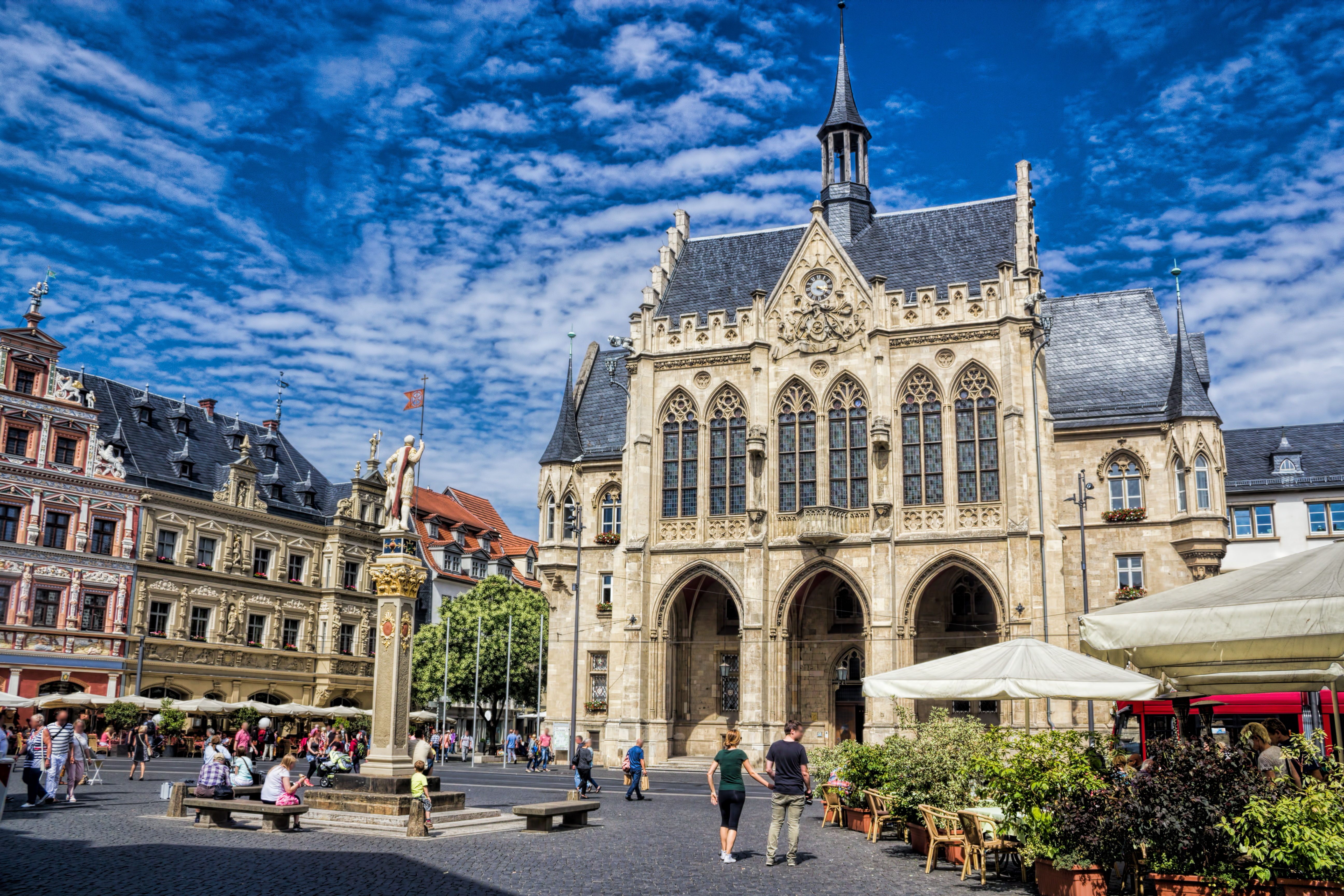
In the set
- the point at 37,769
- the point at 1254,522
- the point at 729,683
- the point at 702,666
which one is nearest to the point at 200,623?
the point at 702,666

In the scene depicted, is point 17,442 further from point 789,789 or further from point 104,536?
point 789,789

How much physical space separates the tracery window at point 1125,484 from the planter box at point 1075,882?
104 ft

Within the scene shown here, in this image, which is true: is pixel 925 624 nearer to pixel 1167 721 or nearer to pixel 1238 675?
pixel 1167 721

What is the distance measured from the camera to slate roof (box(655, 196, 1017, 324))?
4434 centimetres

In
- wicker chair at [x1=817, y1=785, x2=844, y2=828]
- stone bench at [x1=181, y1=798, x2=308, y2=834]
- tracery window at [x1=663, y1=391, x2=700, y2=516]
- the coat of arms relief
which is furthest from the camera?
tracery window at [x1=663, y1=391, x2=700, y2=516]

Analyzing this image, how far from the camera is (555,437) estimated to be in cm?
4928

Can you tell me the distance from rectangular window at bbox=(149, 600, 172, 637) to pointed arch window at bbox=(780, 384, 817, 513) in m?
28.5

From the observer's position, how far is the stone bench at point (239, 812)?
17.0 m

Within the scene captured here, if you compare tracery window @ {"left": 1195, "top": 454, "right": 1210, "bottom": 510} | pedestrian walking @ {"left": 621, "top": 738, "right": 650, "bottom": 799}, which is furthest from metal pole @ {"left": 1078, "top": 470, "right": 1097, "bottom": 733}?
pedestrian walking @ {"left": 621, "top": 738, "right": 650, "bottom": 799}

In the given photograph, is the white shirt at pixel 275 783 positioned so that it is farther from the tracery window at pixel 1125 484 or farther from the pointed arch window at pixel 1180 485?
the pointed arch window at pixel 1180 485

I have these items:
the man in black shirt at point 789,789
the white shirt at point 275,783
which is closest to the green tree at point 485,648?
the white shirt at point 275,783

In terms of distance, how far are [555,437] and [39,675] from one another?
22.9m

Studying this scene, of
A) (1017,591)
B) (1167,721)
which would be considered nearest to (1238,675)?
(1167,721)

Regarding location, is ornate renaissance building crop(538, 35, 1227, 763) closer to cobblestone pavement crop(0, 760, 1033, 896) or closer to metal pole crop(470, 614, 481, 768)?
metal pole crop(470, 614, 481, 768)
